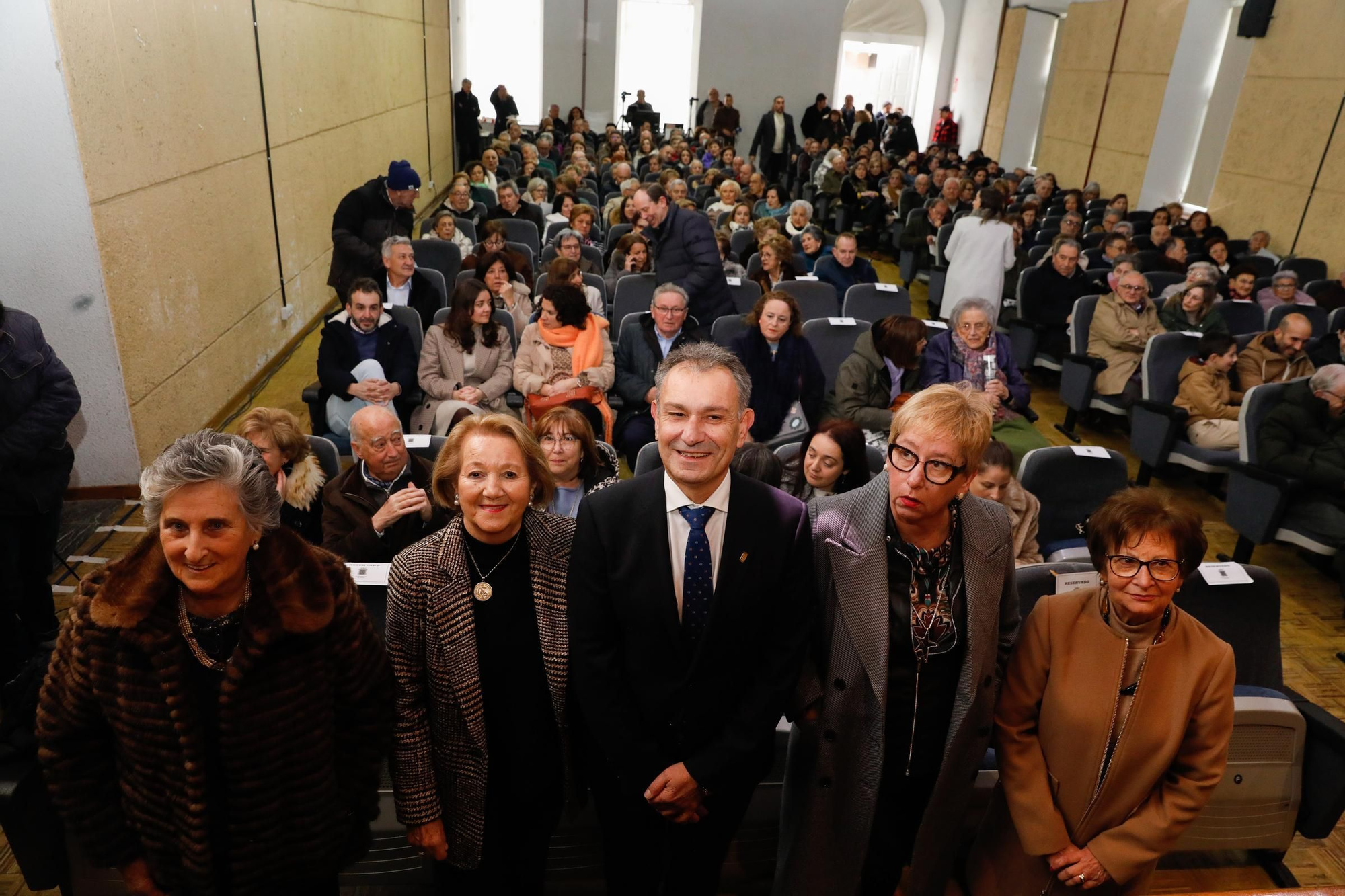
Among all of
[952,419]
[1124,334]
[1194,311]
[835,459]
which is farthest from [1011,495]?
[1194,311]

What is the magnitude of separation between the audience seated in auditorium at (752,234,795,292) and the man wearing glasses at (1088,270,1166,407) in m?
1.98

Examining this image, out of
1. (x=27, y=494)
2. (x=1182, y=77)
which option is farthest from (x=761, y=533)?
(x=1182, y=77)

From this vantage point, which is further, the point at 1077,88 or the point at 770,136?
the point at 770,136

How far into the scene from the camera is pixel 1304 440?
3797mm

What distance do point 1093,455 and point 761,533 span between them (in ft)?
6.92

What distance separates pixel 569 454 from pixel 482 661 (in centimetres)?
115

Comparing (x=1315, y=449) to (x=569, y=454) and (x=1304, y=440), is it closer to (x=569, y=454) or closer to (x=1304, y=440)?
(x=1304, y=440)

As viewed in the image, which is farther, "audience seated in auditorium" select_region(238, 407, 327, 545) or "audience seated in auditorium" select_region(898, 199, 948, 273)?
"audience seated in auditorium" select_region(898, 199, 948, 273)

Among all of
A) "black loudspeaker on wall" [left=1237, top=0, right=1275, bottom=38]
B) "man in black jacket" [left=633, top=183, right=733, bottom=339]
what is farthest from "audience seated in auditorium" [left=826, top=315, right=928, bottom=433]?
"black loudspeaker on wall" [left=1237, top=0, right=1275, bottom=38]

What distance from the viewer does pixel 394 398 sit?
392cm

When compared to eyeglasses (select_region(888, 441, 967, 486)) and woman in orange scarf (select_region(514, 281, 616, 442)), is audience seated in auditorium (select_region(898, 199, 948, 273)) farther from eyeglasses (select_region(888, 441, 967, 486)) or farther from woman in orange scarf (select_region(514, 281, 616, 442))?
eyeglasses (select_region(888, 441, 967, 486))

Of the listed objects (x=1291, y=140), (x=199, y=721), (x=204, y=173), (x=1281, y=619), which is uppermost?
(x=1291, y=140)

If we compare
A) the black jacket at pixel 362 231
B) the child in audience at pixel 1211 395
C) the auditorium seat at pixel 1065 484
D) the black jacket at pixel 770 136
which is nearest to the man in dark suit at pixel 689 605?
the auditorium seat at pixel 1065 484

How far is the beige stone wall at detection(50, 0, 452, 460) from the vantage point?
3.84 meters
